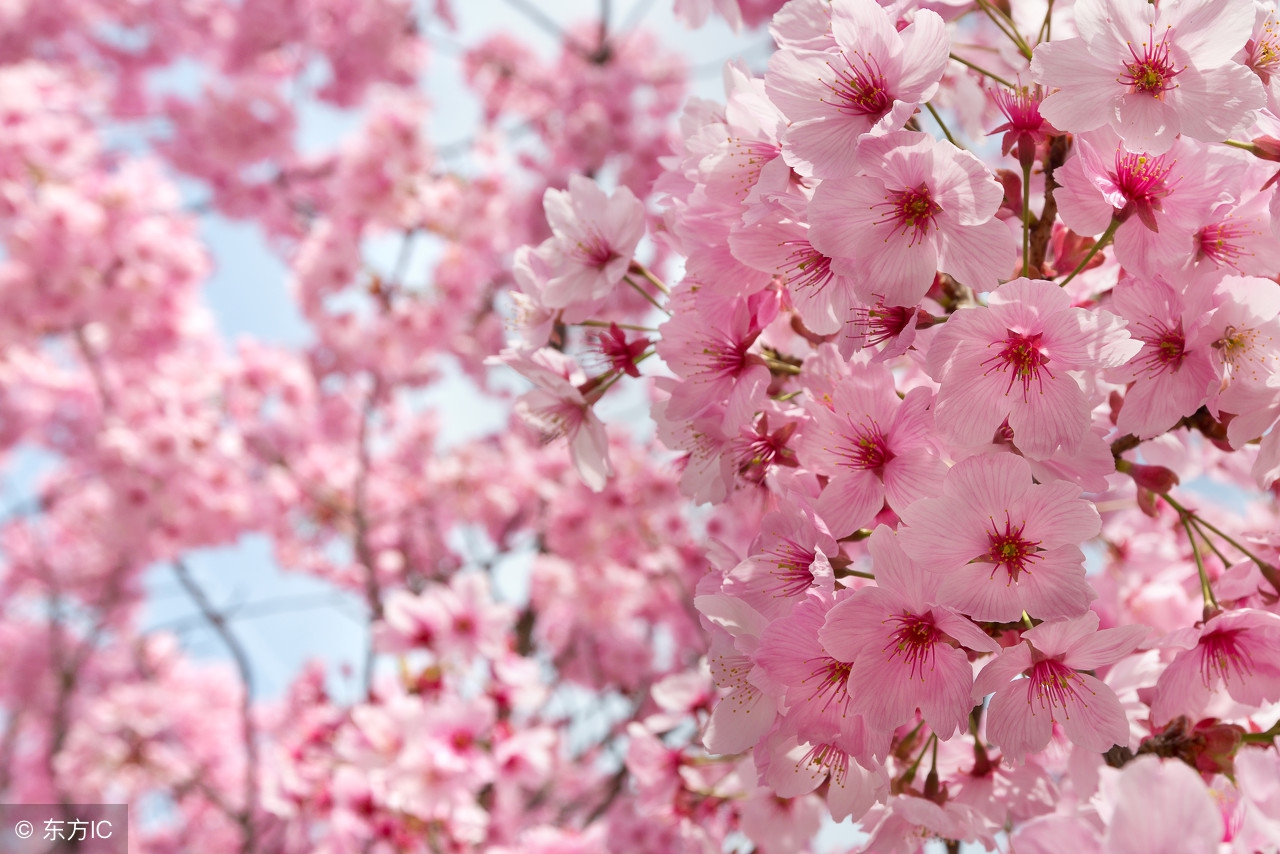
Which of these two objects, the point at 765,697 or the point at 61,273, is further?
the point at 61,273

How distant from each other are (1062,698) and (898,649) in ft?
0.57

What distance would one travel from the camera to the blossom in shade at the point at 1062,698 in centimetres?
74

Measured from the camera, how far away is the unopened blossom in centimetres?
103

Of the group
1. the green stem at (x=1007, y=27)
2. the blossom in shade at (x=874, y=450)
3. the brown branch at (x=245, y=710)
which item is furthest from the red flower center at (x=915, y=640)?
the brown branch at (x=245, y=710)

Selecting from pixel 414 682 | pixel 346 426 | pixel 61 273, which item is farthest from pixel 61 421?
pixel 414 682

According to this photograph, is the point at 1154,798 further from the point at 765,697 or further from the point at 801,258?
the point at 801,258

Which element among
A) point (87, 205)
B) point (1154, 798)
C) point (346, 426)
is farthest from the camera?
point (346, 426)

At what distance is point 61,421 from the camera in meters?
6.16

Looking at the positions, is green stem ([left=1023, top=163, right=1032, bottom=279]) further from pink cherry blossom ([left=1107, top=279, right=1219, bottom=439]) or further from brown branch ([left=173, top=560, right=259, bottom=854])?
brown branch ([left=173, top=560, right=259, bottom=854])

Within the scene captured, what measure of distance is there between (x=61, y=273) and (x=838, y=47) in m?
4.00

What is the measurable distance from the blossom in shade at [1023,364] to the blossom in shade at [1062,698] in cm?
18

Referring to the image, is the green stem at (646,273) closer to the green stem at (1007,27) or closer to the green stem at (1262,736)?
the green stem at (1007,27)

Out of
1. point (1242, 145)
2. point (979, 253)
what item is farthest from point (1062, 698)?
point (1242, 145)

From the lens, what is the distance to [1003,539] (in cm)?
70
